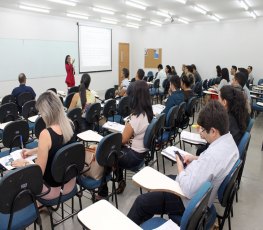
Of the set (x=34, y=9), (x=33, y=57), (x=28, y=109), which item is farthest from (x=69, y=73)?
(x=28, y=109)

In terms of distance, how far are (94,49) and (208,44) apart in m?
5.13

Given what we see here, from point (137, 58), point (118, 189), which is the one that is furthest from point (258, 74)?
Answer: point (118, 189)

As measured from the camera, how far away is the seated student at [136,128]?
108 inches

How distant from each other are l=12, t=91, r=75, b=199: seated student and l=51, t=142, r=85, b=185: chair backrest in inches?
3.9

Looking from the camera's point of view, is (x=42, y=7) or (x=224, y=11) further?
(x=224, y=11)

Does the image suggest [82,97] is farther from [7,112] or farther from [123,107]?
[7,112]

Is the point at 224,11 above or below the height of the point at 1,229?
above

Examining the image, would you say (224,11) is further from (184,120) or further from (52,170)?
(52,170)

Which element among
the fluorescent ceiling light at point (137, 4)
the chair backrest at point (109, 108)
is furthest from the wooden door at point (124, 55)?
the chair backrest at point (109, 108)

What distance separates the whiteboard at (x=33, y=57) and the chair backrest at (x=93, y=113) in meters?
5.35

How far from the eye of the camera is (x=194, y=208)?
1250 mm

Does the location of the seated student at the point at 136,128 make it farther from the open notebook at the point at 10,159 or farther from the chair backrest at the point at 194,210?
the chair backrest at the point at 194,210

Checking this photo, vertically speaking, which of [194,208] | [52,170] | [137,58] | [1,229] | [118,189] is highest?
[137,58]

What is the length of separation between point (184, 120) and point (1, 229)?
338 centimetres
